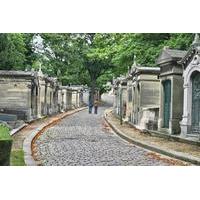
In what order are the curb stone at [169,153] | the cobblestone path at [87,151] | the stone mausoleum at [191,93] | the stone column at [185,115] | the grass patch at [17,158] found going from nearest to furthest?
1. the grass patch at [17,158]
2. the curb stone at [169,153]
3. the cobblestone path at [87,151]
4. the stone mausoleum at [191,93]
5. the stone column at [185,115]

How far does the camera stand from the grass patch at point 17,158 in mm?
9120

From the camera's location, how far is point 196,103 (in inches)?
521

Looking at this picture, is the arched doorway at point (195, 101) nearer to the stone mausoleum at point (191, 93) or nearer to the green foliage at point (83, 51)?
the stone mausoleum at point (191, 93)

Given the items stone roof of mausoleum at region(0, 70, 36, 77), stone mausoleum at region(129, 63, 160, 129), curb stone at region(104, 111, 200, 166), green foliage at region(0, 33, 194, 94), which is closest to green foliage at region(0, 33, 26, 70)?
green foliage at region(0, 33, 194, 94)

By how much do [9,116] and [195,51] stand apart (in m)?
6.64

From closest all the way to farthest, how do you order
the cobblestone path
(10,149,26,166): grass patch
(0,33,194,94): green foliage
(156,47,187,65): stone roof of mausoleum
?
1. (10,149,26,166): grass patch
2. the cobblestone path
3. (0,33,194,94): green foliage
4. (156,47,187,65): stone roof of mausoleum

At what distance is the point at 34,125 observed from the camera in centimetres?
1725

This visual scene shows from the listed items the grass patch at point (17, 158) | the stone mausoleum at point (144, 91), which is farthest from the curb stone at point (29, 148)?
the stone mausoleum at point (144, 91)

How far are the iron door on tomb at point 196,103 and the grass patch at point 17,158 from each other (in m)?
5.02

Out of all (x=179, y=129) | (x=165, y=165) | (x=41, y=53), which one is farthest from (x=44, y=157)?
(x=179, y=129)

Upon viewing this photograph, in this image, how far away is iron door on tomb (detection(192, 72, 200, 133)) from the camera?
513 inches

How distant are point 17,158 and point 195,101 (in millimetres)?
5807

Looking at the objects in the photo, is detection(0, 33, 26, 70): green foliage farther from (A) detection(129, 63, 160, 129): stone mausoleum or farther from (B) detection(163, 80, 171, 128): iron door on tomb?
(A) detection(129, 63, 160, 129): stone mausoleum
